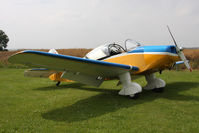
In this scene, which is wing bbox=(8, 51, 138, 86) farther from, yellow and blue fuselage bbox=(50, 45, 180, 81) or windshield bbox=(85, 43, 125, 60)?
windshield bbox=(85, 43, 125, 60)

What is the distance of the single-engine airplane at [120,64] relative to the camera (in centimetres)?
441

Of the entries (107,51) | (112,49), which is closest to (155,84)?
(112,49)

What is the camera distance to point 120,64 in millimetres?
5180

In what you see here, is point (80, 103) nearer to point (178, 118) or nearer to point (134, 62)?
point (134, 62)

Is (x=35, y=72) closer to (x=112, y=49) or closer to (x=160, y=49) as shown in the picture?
(x=112, y=49)

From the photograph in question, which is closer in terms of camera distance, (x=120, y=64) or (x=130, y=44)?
(x=120, y=64)

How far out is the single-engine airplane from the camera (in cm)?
441

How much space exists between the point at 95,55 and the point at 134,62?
1526 mm

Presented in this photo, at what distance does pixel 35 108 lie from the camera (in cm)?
469

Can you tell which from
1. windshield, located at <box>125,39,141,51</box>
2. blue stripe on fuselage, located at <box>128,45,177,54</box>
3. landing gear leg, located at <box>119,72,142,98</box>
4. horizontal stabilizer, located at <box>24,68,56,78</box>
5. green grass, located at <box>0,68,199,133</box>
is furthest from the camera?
horizontal stabilizer, located at <box>24,68,56,78</box>

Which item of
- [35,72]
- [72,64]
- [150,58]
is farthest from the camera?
[35,72]

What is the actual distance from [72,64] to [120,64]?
4.88ft

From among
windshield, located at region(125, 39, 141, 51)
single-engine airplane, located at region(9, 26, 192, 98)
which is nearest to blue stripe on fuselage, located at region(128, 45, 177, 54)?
single-engine airplane, located at region(9, 26, 192, 98)

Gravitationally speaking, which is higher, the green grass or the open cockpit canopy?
the open cockpit canopy
